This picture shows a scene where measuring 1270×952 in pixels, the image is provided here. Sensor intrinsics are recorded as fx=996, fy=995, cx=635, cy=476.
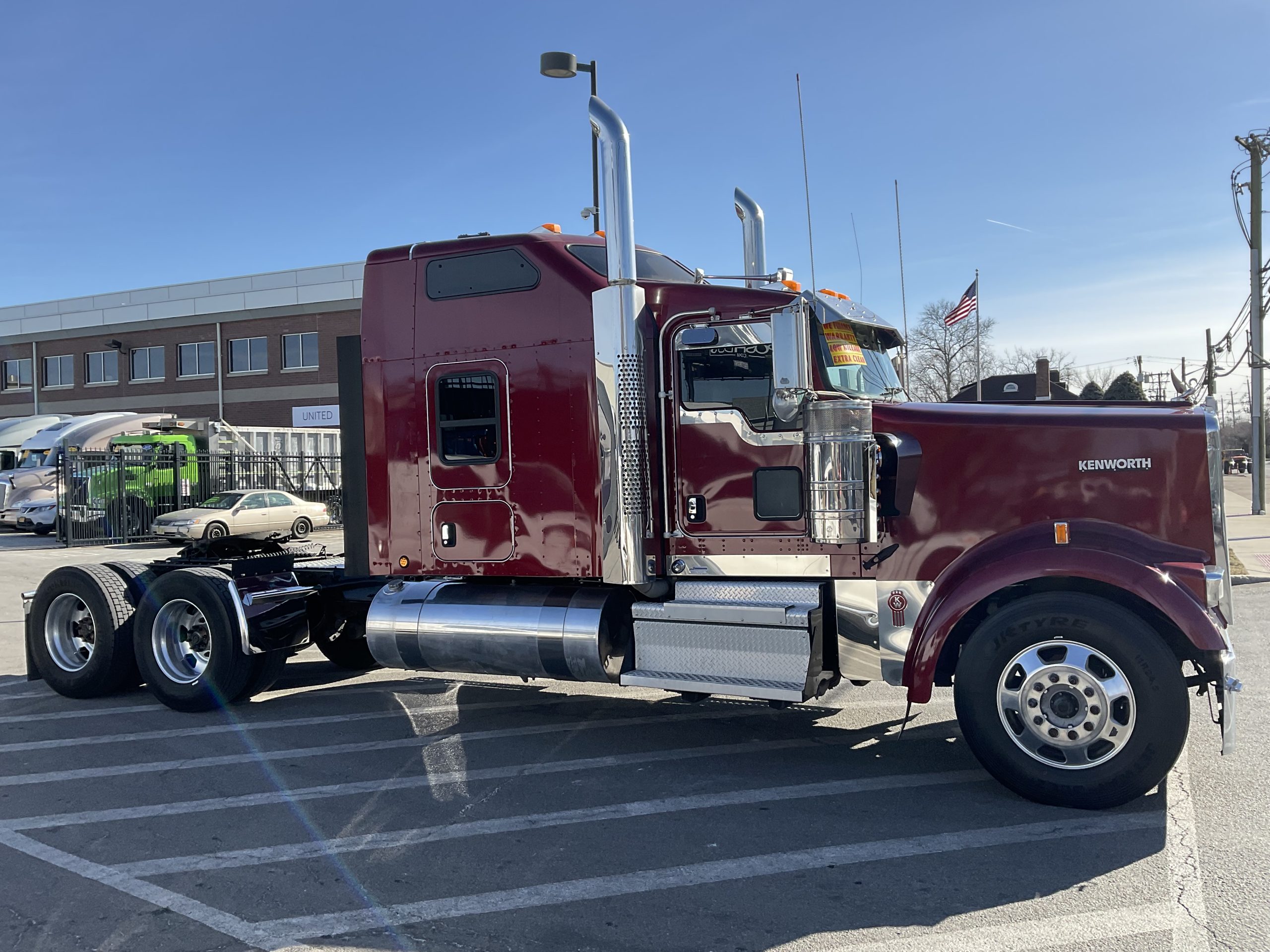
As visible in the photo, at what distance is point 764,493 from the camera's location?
5.78 m

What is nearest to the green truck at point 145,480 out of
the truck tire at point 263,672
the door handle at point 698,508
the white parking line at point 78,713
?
the white parking line at point 78,713

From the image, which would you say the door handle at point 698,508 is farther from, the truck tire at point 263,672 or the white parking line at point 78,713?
the white parking line at point 78,713

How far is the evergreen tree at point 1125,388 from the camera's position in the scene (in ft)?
179

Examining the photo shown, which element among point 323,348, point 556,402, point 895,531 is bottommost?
point 895,531

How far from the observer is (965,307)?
16.2 meters

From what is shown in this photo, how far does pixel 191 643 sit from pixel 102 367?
40358mm

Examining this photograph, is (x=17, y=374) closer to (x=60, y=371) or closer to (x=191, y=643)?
(x=60, y=371)

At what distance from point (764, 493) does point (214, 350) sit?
37.8 metres

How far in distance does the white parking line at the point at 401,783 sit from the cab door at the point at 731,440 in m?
1.37

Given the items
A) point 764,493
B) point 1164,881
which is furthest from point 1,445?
point 1164,881

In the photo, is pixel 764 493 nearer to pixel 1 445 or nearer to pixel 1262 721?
pixel 1262 721

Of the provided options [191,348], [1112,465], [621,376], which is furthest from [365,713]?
[191,348]

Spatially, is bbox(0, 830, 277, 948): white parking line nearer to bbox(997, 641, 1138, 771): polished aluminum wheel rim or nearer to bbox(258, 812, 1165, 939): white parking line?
bbox(258, 812, 1165, 939): white parking line

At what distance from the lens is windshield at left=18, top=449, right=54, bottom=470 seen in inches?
1168
